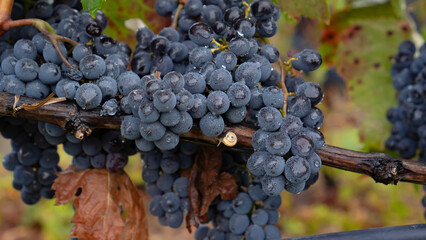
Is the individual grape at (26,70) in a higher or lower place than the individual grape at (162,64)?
lower

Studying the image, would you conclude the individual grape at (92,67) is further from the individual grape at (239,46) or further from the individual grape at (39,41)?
the individual grape at (239,46)

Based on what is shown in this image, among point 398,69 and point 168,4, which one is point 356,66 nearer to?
point 398,69

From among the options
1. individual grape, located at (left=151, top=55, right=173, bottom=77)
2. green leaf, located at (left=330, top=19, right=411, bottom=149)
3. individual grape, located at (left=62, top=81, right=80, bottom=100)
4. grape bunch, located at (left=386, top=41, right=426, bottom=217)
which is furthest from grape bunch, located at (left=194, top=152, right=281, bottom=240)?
green leaf, located at (left=330, top=19, right=411, bottom=149)

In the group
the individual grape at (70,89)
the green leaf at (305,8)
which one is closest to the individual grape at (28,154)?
the individual grape at (70,89)

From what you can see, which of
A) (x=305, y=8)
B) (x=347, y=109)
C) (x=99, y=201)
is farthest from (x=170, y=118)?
(x=347, y=109)

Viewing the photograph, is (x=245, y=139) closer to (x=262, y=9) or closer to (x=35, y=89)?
(x=262, y=9)

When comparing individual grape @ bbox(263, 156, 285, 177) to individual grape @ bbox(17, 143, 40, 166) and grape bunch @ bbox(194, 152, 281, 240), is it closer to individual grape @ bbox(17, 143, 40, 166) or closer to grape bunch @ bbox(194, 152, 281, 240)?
grape bunch @ bbox(194, 152, 281, 240)
